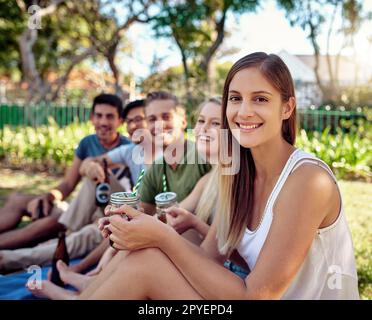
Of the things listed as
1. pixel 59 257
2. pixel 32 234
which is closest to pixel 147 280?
pixel 59 257

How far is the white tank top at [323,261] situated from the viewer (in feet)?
6.20

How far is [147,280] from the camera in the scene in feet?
6.28

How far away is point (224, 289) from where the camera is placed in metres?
1.81

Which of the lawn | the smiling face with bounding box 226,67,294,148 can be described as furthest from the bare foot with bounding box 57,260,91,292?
the lawn

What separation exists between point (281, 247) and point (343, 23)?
1904cm

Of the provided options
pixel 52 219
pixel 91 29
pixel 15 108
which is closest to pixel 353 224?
pixel 52 219

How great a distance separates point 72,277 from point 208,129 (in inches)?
56.2

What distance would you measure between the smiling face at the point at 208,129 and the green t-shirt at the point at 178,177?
0.47 ft

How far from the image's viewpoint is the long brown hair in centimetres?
196

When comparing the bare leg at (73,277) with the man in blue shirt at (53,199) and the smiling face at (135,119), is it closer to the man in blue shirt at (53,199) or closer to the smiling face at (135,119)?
the man in blue shirt at (53,199)

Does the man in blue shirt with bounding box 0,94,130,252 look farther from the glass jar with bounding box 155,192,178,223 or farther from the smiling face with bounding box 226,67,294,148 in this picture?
the smiling face with bounding box 226,67,294,148

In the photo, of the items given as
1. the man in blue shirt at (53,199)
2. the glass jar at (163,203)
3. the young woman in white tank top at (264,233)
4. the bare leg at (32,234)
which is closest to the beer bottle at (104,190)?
the man in blue shirt at (53,199)

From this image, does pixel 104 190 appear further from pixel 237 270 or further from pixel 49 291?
pixel 237 270
